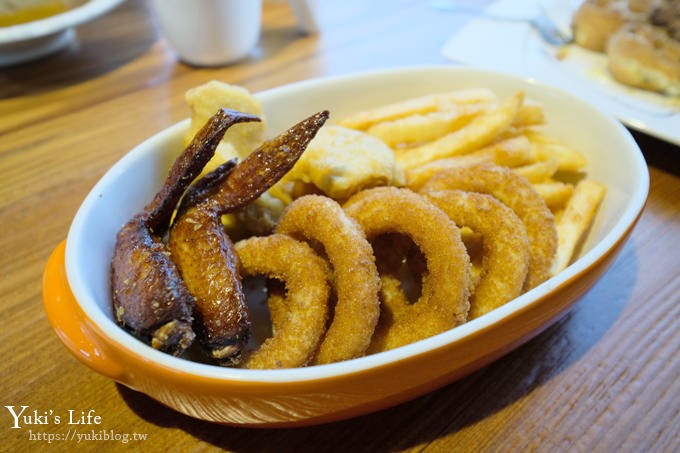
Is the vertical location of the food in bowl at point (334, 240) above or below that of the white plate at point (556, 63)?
above

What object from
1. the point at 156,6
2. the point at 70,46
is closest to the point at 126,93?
the point at 156,6

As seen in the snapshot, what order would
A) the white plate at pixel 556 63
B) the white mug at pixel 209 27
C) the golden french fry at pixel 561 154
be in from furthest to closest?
the white mug at pixel 209 27, the white plate at pixel 556 63, the golden french fry at pixel 561 154

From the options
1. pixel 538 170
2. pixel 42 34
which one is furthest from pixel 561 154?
pixel 42 34

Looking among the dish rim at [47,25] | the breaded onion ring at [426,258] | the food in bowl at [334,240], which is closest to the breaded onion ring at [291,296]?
the food in bowl at [334,240]

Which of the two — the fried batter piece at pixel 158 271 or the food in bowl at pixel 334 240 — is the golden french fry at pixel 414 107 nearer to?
the food in bowl at pixel 334 240

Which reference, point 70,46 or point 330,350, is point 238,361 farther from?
point 70,46
